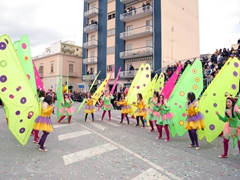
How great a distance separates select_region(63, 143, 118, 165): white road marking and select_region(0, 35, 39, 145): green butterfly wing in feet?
4.53

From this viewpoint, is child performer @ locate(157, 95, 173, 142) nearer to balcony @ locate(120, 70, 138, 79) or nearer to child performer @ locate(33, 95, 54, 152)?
child performer @ locate(33, 95, 54, 152)

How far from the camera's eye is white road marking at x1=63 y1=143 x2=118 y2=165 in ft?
16.9

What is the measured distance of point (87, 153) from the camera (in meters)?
5.68

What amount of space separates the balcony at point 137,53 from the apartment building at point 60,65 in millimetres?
12854

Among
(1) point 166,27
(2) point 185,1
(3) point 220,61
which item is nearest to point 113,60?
(1) point 166,27

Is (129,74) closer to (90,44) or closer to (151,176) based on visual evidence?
(90,44)

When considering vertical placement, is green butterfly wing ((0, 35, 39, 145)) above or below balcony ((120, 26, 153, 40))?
below

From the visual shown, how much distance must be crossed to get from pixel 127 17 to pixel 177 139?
24.3m

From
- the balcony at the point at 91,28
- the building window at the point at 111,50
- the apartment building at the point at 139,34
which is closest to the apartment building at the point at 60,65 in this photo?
the apartment building at the point at 139,34

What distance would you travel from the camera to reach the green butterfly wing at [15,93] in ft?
17.0

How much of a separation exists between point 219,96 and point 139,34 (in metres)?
22.5

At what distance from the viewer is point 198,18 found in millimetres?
31797

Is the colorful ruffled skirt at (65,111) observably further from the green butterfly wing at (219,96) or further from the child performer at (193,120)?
the green butterfly wing at (219,96)

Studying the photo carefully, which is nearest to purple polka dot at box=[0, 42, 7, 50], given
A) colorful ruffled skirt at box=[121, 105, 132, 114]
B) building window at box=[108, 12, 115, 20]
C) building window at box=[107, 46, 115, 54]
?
colorful ruffled skirt at box=[121, 105, 132, 114]
